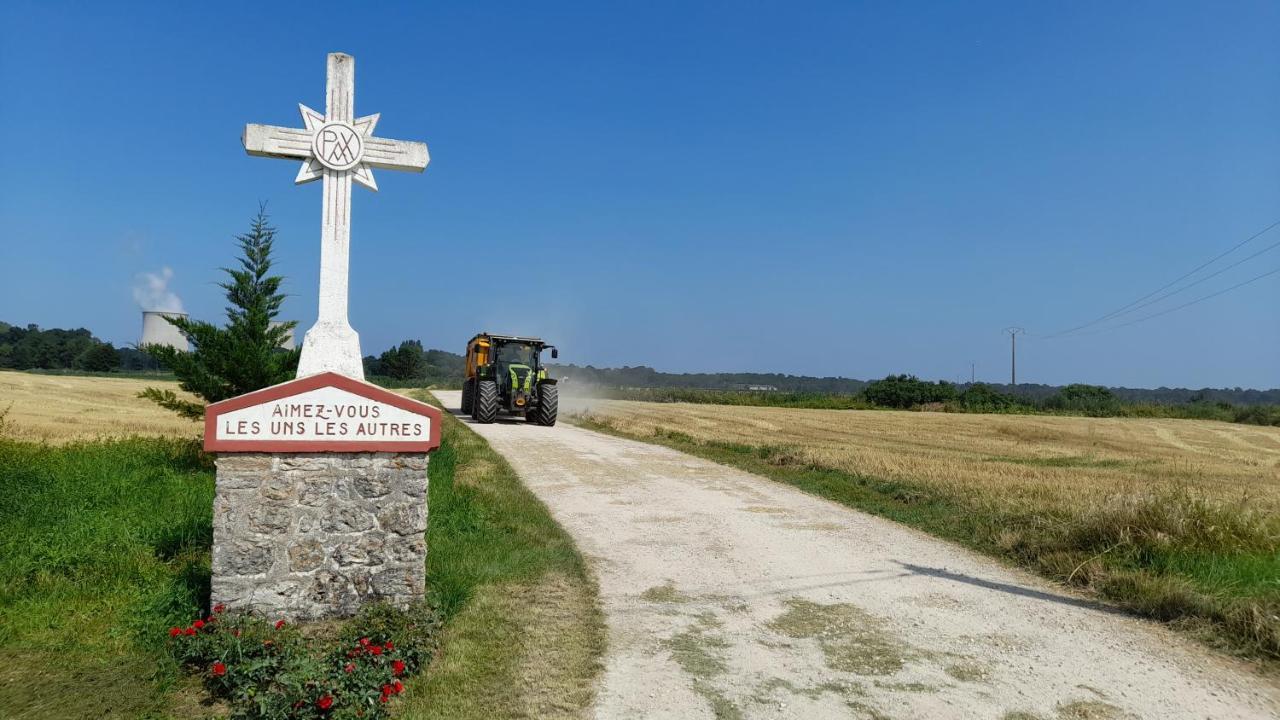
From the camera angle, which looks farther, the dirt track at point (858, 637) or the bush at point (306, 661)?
the dirt track at point (858, 637)

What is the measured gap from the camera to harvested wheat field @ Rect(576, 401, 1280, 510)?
39.6 ft

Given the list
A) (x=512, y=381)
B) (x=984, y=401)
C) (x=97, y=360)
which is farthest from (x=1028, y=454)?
(x=97, y=360)

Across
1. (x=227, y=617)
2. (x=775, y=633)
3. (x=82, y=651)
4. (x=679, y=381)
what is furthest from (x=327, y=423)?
(x=679, y=381)

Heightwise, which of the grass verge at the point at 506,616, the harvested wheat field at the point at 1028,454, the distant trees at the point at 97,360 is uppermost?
the distant trees at the point at 97,360

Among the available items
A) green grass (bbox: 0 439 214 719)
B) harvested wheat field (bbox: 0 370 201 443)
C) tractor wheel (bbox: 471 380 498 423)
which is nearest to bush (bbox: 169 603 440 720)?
green grass (bbox: 0 439 214 719)

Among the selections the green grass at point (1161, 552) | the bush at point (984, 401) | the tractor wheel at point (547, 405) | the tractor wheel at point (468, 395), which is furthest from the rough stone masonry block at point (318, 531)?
the bush at point (984, 401)

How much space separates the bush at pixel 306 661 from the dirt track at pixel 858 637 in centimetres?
126

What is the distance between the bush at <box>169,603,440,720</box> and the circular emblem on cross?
11.6ft

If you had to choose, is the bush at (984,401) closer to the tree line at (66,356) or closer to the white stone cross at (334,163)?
the white stone cross at (334,163)

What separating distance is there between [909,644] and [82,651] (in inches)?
221

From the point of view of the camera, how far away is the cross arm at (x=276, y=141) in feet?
19.7

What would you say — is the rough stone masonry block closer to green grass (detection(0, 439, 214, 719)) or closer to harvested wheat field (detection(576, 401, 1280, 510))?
green grass (detection(0, 439, 214, 719))

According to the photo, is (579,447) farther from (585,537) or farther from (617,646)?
(617,646)

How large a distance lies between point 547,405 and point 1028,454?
46.9 ft
